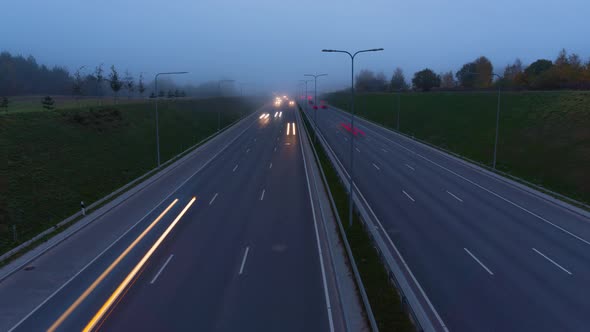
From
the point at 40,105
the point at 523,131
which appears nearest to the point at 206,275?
the point at 523,131

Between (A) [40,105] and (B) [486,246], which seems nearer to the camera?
(B) [486,246]

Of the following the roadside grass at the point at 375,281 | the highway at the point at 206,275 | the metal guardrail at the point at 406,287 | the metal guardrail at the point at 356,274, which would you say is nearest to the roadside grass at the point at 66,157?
the highway at the point at 206,275

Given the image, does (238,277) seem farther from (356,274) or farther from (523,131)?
(523,131)

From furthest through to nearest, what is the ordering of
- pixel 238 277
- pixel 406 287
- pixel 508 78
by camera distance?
pixel 508 78
pixel 238 277
pixel 406 287

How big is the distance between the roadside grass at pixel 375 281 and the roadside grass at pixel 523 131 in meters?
19.5

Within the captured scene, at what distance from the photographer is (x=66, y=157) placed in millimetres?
33438

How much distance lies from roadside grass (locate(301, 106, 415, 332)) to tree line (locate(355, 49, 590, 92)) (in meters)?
16.3

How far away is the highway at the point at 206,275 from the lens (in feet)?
42.5

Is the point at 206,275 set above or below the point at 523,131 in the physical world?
below

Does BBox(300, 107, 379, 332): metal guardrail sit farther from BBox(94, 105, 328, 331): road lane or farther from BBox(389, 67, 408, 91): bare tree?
BBox(389, 67, 408, 91): bare tree

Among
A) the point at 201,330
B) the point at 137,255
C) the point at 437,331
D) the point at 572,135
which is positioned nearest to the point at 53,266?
the point at 137,255

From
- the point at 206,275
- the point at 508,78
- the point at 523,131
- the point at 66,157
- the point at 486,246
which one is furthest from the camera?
the point at 508,78

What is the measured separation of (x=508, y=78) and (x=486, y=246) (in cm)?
11358

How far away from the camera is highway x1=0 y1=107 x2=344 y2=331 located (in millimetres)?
12953
